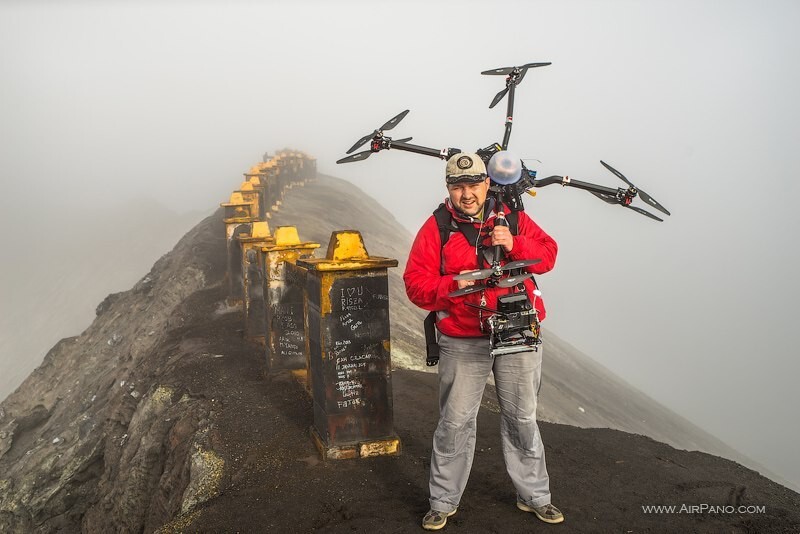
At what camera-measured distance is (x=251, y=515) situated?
16.7 ft

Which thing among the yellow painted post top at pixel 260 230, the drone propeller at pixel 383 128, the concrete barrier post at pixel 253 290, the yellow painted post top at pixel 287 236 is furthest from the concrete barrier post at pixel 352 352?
the yellow painted post top at pixel 260 230

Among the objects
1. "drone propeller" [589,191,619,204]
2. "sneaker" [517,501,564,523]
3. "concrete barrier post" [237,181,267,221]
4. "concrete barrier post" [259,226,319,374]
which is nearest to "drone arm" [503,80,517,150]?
"drone propeller" [589,191,619,204]

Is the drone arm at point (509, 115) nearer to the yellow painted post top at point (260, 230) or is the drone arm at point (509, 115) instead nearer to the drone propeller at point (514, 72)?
the drone propeller at point (514, 72)

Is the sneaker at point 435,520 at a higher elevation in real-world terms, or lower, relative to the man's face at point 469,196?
lower

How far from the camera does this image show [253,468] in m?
6.00

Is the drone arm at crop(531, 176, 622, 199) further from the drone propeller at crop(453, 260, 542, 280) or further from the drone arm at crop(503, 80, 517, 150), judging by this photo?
the drone propeller at crop(453, 260, 542, 280)

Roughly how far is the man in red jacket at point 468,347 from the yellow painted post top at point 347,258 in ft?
5.57

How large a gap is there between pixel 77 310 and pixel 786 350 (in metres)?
103

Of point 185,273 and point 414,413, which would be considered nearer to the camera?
point 414,413

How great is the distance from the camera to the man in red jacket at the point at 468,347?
4211mm

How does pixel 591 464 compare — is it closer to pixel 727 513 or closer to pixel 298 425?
pixel 727 513

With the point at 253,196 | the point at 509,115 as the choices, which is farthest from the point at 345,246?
the point at 253,196

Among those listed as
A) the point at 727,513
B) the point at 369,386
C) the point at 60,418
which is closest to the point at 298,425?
the point at 369,386

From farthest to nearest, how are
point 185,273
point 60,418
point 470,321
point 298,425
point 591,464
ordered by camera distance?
1. point 185,273
2. point 60,418
3. point 298,425
4. point 591,464
5. point 470,321
